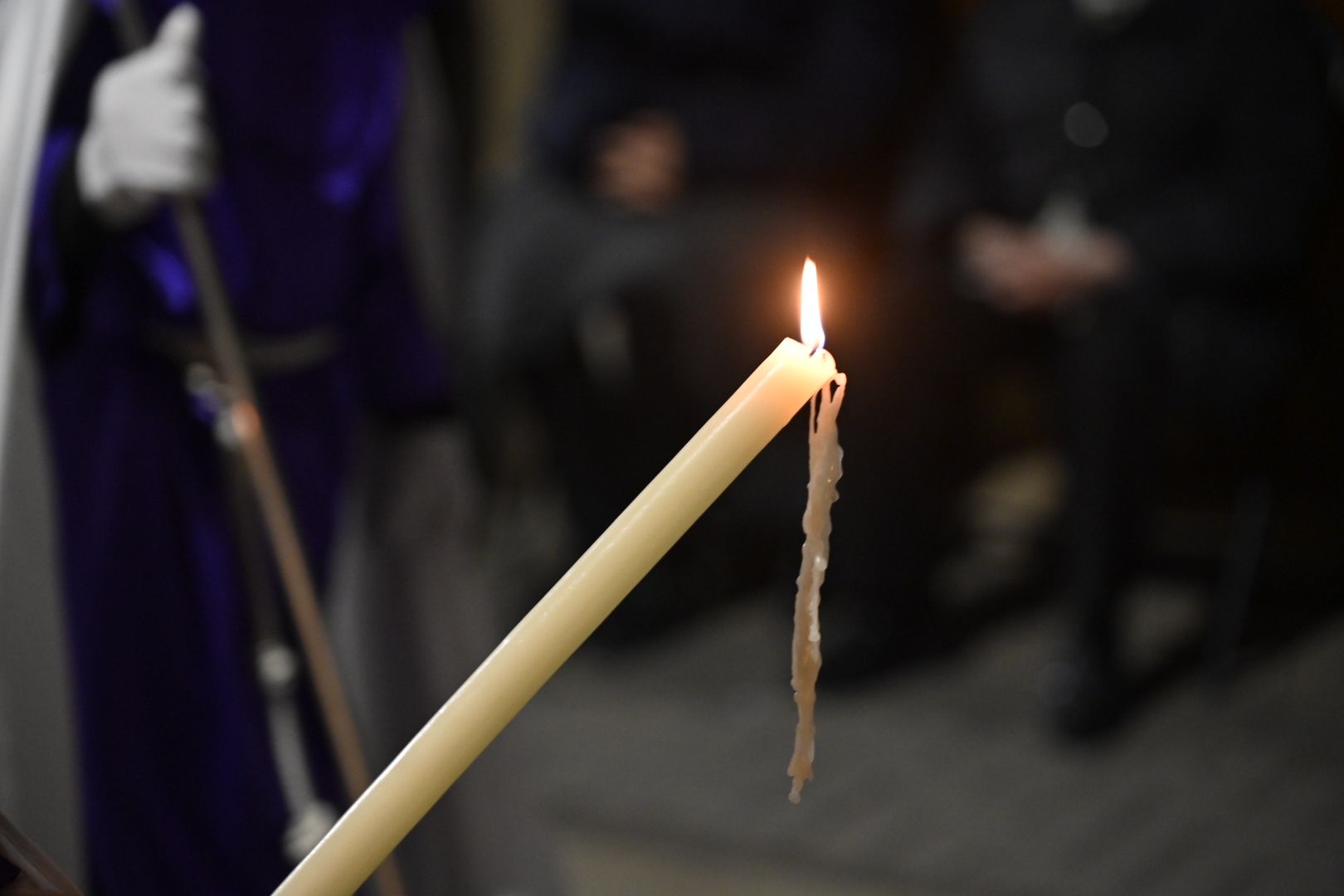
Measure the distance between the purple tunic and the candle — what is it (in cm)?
62

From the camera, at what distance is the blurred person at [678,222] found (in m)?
2.48

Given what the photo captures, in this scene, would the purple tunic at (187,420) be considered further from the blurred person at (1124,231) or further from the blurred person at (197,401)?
the blurred person at (1124,231)

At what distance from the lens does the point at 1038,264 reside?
2254mm

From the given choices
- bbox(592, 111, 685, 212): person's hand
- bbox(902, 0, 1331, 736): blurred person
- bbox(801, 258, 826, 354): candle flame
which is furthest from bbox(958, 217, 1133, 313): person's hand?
bbox(801, 258, 826, 354): candle flame

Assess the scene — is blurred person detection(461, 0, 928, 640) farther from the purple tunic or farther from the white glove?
the white glove

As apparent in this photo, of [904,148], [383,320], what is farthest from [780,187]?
[383,320]

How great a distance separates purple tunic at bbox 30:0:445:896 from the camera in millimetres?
991

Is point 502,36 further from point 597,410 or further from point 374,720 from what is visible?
point 374,720

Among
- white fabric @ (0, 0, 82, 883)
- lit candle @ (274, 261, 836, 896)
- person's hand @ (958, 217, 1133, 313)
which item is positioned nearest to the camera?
lit candle @ (274, 261, 836, 896)

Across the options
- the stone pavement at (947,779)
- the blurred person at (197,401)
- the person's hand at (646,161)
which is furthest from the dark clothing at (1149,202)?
the blurred person at (197,401)

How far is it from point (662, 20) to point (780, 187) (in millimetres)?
351

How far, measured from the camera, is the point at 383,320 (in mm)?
1216

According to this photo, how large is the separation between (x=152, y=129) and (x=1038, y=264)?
162 cm

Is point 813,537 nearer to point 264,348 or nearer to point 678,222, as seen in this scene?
point 264,348
